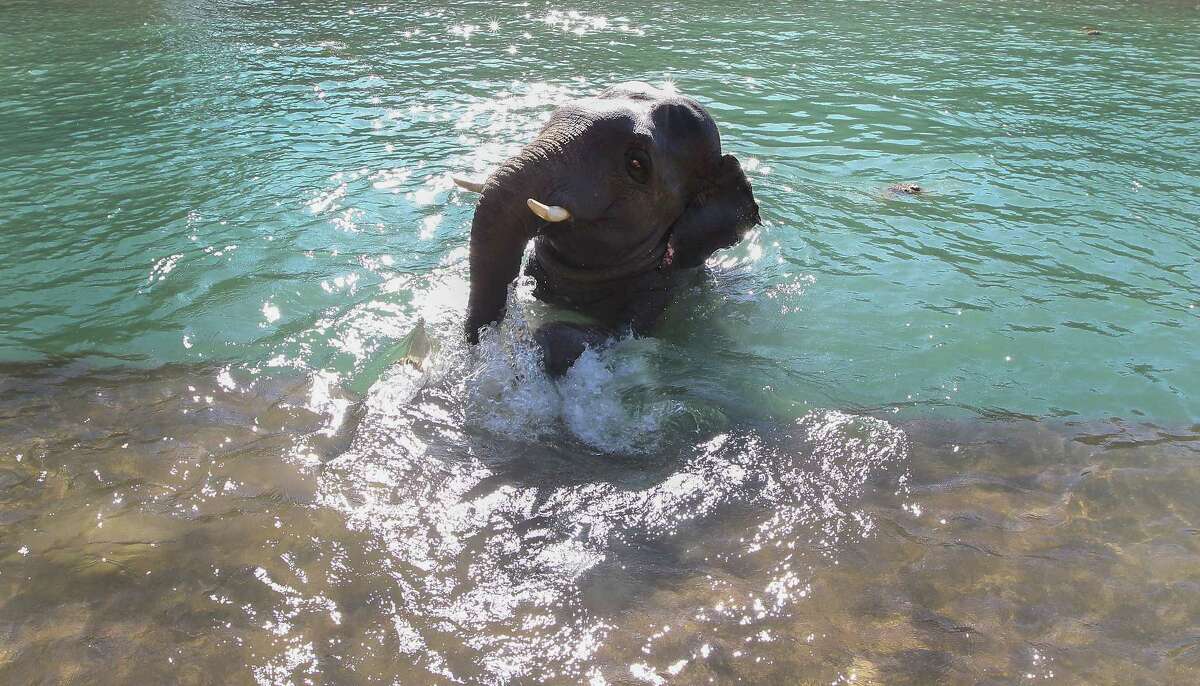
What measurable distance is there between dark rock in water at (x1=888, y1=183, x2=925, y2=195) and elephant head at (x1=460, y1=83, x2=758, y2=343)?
A: 327 cm

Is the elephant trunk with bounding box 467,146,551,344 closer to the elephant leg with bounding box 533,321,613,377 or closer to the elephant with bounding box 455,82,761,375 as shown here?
the elephant with bounding box 455,82,761,375

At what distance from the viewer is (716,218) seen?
6426 millimetres

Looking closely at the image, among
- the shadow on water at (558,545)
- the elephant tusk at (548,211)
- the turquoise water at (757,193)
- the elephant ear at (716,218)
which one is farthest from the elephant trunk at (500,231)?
the elephant ear at (716,218)

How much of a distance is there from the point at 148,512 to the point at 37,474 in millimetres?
793

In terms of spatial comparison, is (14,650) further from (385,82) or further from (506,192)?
(385,82)

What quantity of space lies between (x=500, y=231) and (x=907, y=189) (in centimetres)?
558

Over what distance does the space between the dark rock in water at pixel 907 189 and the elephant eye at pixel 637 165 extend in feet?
14.3

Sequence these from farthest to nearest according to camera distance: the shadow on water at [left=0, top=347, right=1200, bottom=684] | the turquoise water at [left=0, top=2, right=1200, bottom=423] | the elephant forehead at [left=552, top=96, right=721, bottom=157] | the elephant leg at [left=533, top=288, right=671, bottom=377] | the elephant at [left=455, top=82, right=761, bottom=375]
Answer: the turquoise water at [left=0, top=2, right=1200, bottom=423]
the elephant leg at [left=533, top=288, right=671, bottom=377]
the elephant forehead at [left=552, top=96, right=721, bottom=157]
the elephant at [left=455, top=82, right=761, bottom=375]
the shadow on water at [left=0, top=347, right=1200, bottom=684]

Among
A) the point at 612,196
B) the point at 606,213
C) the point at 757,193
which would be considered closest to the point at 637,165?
the point at 612,196

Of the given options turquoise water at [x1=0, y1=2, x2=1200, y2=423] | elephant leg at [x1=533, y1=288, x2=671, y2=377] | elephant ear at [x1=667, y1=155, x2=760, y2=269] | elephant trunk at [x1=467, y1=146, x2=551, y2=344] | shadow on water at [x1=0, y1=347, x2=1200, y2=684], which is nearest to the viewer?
shadow on water at [x1=0, y1=347, x2=1200, y2=684]

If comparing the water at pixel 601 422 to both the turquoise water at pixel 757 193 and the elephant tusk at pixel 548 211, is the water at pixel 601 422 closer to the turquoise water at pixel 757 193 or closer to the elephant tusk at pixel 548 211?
the turquoise water at pixel 757 193

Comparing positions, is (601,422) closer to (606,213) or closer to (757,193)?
(606,213)

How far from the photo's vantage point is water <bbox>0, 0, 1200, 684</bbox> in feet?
12.0

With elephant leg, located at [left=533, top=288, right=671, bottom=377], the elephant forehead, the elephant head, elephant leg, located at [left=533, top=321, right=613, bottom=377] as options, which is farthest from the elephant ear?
elephant leg, located at [left=533, top=321, right=613, bottom=377]
